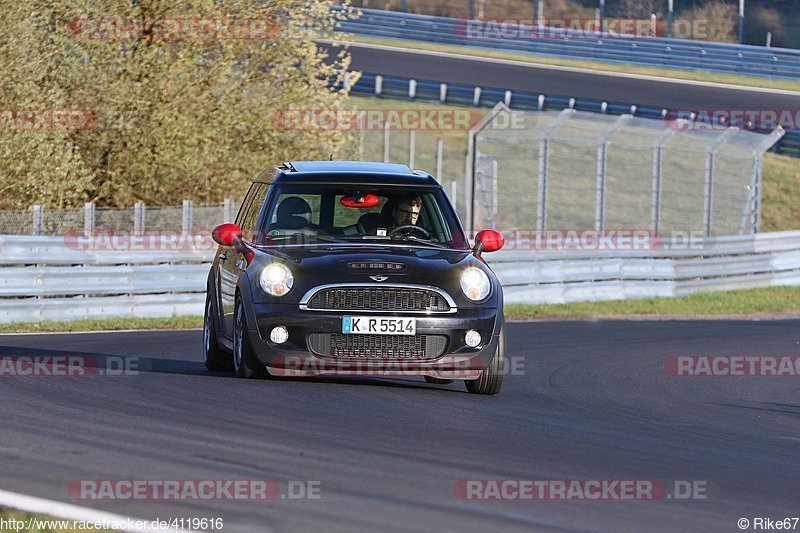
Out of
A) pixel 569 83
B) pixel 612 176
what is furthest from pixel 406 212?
pixel 569 83

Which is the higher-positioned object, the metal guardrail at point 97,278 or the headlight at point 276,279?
the headlight at point 276,279

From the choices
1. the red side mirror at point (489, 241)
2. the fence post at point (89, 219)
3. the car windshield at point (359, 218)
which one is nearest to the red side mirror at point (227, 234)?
the car windshield at point (359, 218)

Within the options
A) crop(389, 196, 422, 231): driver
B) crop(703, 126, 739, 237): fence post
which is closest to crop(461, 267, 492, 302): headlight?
crop(389, 196, 422, 231): driver

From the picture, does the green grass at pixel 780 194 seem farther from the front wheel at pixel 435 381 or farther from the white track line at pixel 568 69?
the front wheel at pixel 435 381

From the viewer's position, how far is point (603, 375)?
13062mm

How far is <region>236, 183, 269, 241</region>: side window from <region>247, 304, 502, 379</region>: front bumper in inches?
46.7

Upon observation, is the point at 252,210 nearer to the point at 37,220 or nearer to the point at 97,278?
the point at 97,278

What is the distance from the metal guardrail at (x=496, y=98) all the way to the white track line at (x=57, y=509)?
28641 millimetres

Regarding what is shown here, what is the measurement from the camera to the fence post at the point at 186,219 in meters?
20.3

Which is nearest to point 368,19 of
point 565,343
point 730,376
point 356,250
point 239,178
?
point 239,178

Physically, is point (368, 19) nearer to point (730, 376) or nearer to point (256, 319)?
point (730, 376)

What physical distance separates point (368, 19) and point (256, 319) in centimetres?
3426

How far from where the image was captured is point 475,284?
1012 cm

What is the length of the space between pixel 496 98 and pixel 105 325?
19.2 meters
